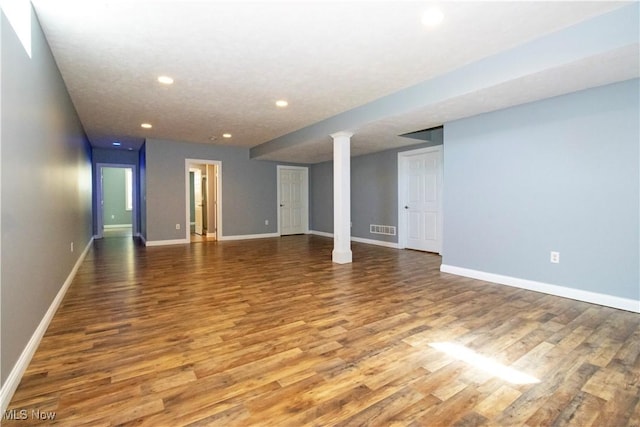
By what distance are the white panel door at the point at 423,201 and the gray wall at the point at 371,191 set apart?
25 centimetres

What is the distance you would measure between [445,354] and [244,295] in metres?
2.11

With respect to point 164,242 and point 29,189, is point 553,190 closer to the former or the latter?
point 29,189

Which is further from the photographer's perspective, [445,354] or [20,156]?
[445,354]

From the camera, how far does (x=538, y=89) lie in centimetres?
306

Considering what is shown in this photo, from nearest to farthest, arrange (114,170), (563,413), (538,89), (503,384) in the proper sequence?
(563,413)
(503,384)
(538,89)
(114,170)

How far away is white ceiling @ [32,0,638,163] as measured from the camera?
2236 mm

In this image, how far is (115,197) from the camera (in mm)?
11516

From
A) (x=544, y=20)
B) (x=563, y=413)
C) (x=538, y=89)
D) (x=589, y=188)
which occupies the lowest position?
(x=563, y=413)

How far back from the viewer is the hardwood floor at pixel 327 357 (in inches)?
59.7

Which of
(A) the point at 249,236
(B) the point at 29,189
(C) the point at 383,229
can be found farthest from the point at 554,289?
(A) the point at 249,236

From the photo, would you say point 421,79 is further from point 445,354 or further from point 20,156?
point 20,156

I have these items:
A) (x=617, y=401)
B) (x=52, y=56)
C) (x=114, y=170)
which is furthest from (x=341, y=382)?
(x=114, y=170)
